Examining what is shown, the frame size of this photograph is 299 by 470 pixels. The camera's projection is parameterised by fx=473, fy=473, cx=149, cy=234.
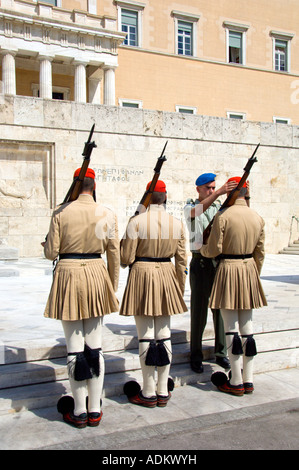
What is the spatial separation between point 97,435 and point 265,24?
3467cm

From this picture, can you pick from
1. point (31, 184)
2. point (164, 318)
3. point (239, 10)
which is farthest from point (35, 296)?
point (239, 10)

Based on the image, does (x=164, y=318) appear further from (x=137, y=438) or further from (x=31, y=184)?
(x=31, y=184)

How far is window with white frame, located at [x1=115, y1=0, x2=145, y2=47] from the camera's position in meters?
28.1

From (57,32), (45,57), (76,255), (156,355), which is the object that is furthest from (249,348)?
(57,32)

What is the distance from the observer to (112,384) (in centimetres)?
422

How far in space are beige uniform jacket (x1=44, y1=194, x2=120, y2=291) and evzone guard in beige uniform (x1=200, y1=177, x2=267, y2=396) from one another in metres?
1.10

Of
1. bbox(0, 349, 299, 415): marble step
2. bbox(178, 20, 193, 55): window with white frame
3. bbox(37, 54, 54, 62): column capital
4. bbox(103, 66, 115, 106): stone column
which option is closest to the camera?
bbox(0, 349, 299, 415): marble step

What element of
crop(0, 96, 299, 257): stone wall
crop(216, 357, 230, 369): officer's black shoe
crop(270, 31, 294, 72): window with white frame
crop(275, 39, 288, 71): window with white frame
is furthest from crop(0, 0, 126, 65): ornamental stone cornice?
crop(216, 357, 230, 369): officer's black shoe

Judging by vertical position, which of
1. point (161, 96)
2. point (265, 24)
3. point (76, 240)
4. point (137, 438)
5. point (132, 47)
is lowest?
point (137, 438)

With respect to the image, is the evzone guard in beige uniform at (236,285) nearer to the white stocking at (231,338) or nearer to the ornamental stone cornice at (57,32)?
the white stocking at (231,338)

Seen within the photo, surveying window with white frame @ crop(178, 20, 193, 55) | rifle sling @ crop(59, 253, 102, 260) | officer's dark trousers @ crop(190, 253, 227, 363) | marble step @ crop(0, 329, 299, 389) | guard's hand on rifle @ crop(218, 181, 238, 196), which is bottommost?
marble step @ crop(0, 329, 299, 389)

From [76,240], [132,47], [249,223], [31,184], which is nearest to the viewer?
[76,240]

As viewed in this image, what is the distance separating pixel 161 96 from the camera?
29.6m

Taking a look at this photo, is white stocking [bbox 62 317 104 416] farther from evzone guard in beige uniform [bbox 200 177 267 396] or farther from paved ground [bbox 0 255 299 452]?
evzone guard in beige uniform [bbox 200 177 267 396]
